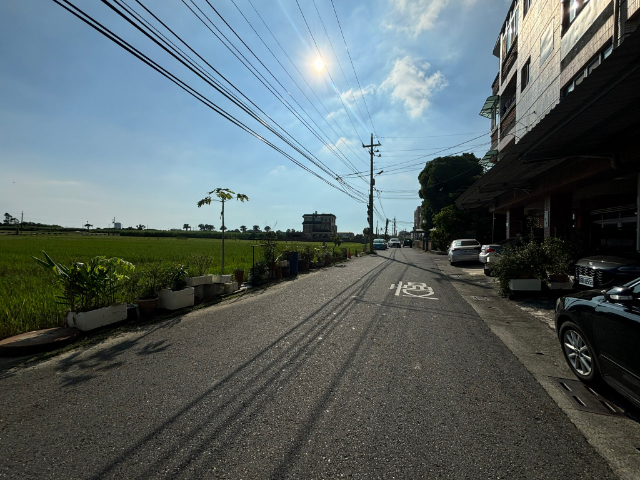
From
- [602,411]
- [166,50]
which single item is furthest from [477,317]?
[166,50]

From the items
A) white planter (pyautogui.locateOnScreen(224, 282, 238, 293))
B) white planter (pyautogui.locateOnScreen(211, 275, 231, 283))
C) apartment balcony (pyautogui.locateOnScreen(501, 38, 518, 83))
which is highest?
apartment balcony (pyautogui.locateOnScreen(501, 38, 518, 83))

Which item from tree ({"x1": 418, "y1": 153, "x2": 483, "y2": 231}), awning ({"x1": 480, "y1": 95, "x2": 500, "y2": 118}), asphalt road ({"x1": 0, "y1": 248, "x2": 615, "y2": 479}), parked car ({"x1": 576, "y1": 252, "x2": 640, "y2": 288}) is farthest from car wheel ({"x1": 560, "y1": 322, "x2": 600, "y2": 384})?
tree ({"x1": 418, "y1": 153, "x2": 483, "y2": 231})

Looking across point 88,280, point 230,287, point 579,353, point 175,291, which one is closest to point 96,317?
point 88,280

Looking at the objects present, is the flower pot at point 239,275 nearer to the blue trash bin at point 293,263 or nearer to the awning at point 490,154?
the blue trash bin at point 293,263

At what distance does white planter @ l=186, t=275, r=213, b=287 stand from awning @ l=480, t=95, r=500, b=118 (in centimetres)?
A: 2382

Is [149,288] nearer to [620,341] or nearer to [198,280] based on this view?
[198,280]

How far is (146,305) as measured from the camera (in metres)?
6.81

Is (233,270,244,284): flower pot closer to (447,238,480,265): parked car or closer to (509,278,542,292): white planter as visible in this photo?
(509,278,542,292): white planter

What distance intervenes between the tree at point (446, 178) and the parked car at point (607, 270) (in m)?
35.7

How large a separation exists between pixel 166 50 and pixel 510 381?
7.71 meters

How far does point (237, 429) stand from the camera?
105 inches

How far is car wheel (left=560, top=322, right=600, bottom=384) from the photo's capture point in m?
3.43

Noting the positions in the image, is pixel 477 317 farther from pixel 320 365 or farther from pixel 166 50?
pixel 166 50

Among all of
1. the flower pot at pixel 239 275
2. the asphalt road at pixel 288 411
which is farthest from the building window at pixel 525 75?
the asphalt road at pixel 288 411
